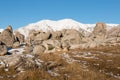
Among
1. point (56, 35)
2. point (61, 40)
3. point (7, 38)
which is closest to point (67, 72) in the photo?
point (61, 40)

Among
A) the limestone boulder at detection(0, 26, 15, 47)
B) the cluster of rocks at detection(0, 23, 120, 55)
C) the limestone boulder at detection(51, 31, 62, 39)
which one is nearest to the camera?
the cluster of rocks at detection(0, 23, 120, 55)

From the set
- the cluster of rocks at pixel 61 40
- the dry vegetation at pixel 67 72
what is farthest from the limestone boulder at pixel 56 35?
the dry vegetation at pixel 67 72

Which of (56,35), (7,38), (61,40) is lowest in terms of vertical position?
(61,40)

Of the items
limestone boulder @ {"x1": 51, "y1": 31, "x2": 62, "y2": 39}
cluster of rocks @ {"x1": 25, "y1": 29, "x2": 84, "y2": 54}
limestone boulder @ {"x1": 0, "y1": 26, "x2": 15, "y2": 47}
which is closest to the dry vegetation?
cluster of rocks @ {"x1": 25, "y1": 29, "x2": 84, "y2": 54}

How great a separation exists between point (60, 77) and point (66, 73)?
227cm

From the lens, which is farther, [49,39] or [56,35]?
[56,35]

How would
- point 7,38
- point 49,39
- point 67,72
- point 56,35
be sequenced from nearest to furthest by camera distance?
point 67,72
point 49,39
point 56,35
point 7,38

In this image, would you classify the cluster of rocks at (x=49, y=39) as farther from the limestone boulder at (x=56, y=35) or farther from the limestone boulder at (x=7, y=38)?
the limestone boulder at (x=7, y=38)

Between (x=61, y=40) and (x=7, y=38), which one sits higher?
(x=7, y=38)

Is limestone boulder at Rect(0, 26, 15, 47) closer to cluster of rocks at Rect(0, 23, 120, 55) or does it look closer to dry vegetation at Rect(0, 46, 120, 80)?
cluster of rocks at Rect(0, 23, 120, 55)

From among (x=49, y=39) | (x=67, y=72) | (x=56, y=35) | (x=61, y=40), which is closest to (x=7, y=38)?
(x=56, y=35)

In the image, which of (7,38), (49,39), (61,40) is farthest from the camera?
(7,38)

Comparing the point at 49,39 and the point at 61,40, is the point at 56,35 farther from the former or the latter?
the point at 61,40

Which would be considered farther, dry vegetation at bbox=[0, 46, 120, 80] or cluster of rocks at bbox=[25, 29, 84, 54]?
cluster of rocks at bbox=[25, 29, 84, 54]
